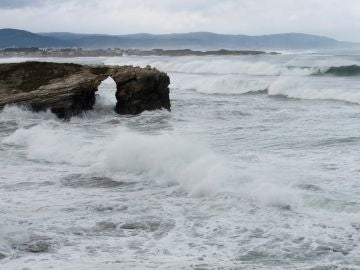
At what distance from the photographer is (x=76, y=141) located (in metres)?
14.3

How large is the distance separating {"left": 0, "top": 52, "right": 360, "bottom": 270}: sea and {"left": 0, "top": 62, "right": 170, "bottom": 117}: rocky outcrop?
6.86 feet

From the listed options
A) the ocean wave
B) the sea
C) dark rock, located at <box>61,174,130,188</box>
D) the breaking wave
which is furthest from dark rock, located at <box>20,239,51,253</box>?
the breaking wave

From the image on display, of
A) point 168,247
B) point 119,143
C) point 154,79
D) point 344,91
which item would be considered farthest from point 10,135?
point 344,91

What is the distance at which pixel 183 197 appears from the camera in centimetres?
891

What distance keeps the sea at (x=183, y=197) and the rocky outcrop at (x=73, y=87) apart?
2.09 m

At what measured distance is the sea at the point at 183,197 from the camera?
6.37 meters

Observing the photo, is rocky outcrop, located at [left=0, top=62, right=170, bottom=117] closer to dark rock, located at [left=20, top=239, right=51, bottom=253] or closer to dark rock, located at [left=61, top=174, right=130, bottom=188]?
dark rock, located at [left=61, top=174, right=130, bottom=188]

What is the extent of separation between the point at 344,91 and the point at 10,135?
1712 centimetres

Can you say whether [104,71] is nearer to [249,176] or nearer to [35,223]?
[249,176]

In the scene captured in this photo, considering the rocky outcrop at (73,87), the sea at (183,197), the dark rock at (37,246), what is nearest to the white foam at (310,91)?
the sea at (183,197)

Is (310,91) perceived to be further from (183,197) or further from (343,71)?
(183,197)

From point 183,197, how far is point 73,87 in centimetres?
1156

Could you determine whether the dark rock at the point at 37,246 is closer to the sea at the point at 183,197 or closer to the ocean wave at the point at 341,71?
the sea at the point at 183,197

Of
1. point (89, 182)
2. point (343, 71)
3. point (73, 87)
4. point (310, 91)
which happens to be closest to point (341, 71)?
point (343, 71)
